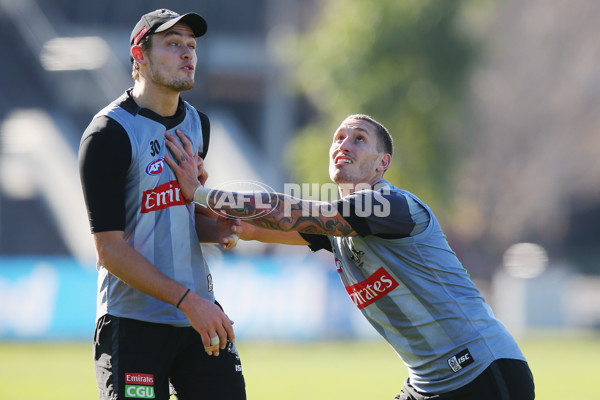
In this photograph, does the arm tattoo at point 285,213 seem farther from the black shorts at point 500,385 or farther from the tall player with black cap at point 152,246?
the black shorts at point 500,385

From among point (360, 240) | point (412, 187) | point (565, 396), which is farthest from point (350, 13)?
point (360, 240)

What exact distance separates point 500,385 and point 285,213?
160 cm

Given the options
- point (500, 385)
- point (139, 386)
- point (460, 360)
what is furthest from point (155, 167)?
point (500, 385)

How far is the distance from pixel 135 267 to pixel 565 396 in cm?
893

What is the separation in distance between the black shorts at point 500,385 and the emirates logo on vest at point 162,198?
1.98 meters

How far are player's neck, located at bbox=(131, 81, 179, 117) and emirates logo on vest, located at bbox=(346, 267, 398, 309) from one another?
5.21 ft

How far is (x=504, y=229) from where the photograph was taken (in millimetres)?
36188

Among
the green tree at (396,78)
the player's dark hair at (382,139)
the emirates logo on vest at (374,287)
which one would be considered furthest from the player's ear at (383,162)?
the green tree at (396,78)

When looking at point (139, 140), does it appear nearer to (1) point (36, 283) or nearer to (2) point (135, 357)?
(2) point (135, 357)

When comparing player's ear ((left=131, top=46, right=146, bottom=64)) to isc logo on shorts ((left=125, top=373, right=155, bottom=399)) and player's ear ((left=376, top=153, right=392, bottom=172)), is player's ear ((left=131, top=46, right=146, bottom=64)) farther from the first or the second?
isc logo on shorts ((left=125, top=373, right=155, bottom=399))

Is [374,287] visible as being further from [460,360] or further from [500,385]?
[500,385]

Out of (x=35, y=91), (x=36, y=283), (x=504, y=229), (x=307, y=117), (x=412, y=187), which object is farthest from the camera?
(x=307, y=117)

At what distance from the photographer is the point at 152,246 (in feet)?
17.4

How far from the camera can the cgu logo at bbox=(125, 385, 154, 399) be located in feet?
16.7
